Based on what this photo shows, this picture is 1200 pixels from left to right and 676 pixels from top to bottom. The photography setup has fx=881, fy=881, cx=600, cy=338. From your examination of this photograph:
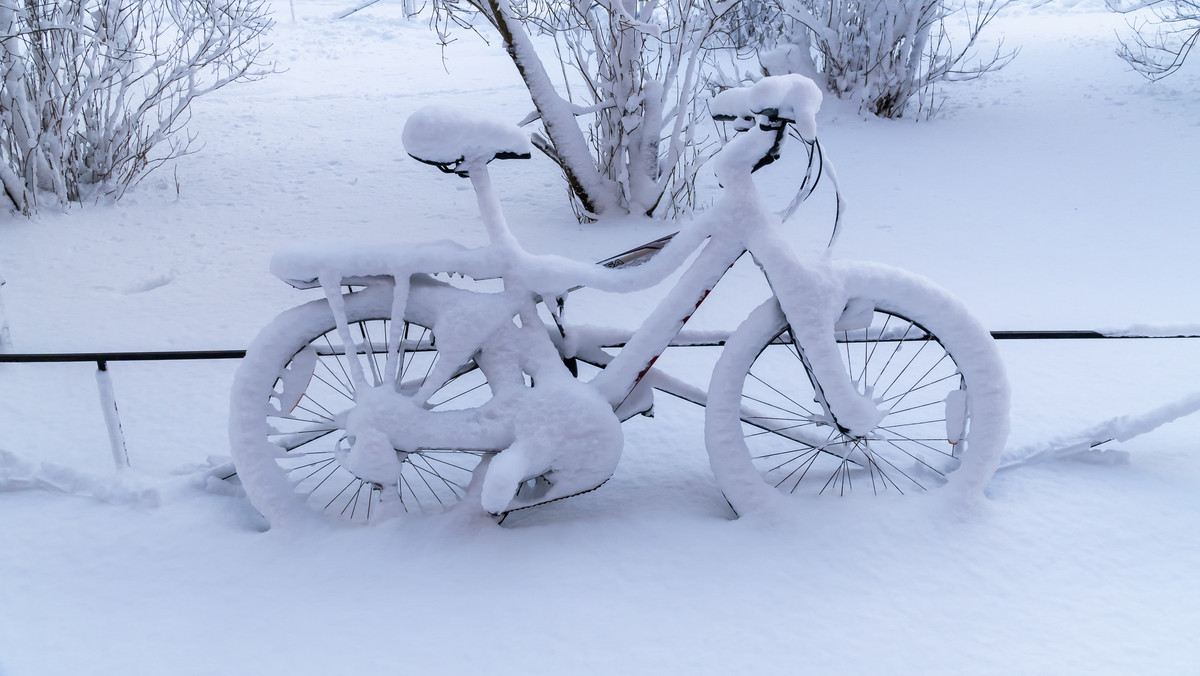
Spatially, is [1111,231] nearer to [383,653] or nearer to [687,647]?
[687,647]

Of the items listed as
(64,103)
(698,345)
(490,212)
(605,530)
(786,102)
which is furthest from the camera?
(64,103)

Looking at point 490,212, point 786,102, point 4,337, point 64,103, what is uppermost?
point 786,102

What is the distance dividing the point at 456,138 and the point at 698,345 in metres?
0.95

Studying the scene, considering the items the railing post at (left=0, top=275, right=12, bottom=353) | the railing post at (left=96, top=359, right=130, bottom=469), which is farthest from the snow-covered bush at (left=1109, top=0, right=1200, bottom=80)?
the railing post at (left=0, top=275, right=12, bottom=353)

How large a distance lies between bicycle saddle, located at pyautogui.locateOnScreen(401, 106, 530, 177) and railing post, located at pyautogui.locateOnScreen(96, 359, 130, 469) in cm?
127

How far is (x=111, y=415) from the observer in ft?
9.02

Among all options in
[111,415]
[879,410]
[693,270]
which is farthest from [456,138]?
[111,415]

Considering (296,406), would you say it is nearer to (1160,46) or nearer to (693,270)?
(693,270)

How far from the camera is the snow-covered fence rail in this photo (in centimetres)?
263

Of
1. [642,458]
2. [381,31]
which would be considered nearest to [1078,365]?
[642,458]

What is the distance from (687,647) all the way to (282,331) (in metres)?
1.32

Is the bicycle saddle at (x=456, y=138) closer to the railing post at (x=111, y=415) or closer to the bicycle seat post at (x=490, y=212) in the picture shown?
the bicycle seat post at (x=490, y=212)

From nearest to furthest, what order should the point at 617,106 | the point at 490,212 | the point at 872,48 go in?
the point at 490,212
the point at 617,106
the point at 872,48

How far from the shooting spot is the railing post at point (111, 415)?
2682mm
